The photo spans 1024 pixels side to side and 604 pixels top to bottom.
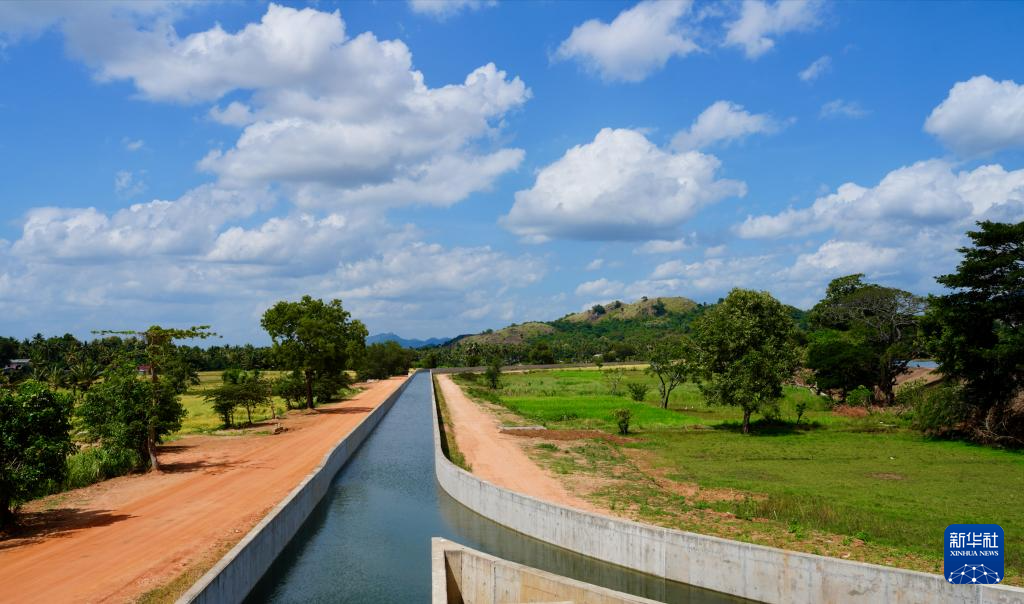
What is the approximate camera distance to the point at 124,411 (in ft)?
107

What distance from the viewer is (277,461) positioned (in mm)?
35156

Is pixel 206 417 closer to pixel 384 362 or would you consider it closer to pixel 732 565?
pixel 732 565

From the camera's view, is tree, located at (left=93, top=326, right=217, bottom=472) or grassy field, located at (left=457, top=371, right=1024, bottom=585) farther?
tree, located at (left=93, top=326, right=217, bottom=472)

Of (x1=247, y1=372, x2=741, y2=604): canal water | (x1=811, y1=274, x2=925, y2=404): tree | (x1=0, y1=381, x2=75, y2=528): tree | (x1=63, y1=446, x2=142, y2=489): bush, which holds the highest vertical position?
(x1=811, y1=274, x2=925, y2=404): tree

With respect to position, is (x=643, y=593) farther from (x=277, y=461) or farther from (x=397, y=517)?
(x=277, y=461)

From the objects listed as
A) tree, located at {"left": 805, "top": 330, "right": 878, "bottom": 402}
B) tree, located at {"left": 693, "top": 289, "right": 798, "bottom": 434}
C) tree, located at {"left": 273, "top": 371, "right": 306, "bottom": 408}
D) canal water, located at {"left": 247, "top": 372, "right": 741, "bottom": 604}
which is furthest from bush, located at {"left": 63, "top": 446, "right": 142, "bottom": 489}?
tree, located at {"left": 805, "top": 330, "right": 878, "bottom": 402}

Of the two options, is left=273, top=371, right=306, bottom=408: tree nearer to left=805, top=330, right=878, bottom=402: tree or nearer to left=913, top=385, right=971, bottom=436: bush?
left=805, top=330, right=878, bottom=402: tree

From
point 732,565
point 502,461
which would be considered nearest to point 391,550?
point 732,565

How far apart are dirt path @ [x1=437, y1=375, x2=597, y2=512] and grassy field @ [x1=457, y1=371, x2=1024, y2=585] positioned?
126 cm

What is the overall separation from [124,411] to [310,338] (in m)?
28.9

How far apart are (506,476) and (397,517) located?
18.6ft

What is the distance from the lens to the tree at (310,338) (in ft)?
200

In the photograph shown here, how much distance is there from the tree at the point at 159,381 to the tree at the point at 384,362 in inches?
3035

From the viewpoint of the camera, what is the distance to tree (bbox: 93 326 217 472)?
32844 millimetres
